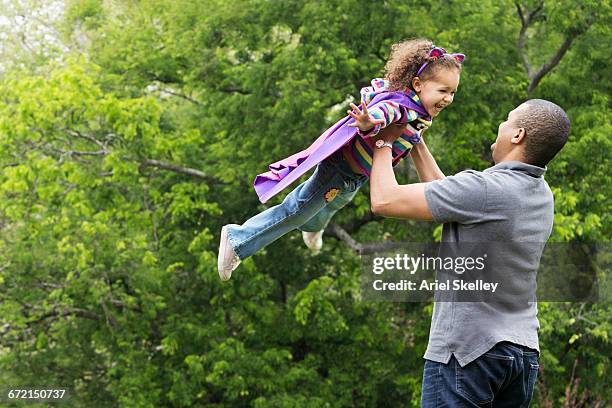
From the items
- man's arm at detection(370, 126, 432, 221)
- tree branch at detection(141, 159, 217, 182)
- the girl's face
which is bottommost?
man's arm at detection(370, 126, 432, 221)

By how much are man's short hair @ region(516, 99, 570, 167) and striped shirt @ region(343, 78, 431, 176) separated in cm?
42

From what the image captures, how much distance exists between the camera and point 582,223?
7.57 meters

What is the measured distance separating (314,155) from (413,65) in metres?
0.40

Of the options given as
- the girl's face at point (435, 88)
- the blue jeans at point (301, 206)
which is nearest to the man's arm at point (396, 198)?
the girl's face at point (435, 88)

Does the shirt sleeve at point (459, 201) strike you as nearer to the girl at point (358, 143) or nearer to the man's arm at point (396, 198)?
the man's arm at point (396, 198)

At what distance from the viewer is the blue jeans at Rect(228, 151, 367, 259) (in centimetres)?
294

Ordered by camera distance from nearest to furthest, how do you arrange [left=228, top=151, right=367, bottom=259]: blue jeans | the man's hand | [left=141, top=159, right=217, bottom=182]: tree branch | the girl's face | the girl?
the man's hand
the girl
the girl's face
[left=228, top=151, right=367, bottom=259]: blue jeans
[left=141, top=159, right=217, bottom=182]: tree branch

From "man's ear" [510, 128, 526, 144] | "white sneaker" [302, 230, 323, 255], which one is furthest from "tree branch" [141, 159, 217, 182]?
"man's ear" [510, 128, 526, 144]

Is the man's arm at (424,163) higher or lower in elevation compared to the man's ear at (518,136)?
higher

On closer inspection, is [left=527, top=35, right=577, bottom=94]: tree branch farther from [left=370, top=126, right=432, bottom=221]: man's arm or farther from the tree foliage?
[left=370, top=126, right=432, bottom=221]: man's arm

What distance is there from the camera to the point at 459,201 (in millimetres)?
2104

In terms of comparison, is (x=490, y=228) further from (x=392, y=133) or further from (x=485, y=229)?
(x=392, y=133)

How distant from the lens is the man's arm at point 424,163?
2688mm

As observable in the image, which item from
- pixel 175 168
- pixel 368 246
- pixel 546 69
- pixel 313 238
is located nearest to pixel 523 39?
pixel 546 69
